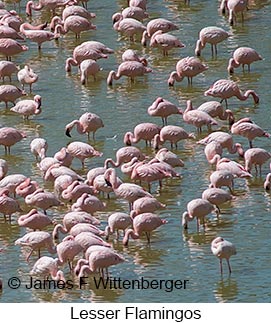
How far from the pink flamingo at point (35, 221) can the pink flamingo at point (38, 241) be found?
51 centimetres

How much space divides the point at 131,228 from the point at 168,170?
1925mm

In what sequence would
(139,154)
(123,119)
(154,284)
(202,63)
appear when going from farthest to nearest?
1. (202,63)
2. (123,119)
3. (139,154)
4. (154,284)

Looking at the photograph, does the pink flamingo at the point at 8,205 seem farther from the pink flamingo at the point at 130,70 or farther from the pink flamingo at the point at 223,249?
the pink flamingo at the point at 130,70

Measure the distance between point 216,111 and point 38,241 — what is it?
598 cm

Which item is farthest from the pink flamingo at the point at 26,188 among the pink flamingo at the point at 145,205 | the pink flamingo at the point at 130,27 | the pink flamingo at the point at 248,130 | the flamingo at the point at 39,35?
the pink flamingo at the point at 130,27

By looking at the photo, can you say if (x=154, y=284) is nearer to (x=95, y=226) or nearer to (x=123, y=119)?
(x=95, y=226)

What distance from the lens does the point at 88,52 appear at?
34.3 metres

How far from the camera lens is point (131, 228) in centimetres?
2680

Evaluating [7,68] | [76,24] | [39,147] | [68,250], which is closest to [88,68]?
[7,68]

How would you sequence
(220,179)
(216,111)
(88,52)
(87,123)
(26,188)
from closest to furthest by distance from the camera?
1. (220,179)
2. (26,188)
3. (87,123)
4. (216,111)
5. (88,52)

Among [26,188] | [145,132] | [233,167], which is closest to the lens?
[26,188]

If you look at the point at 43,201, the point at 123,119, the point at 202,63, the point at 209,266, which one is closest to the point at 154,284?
the point at 209,266

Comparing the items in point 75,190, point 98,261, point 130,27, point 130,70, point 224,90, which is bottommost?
point 98,261

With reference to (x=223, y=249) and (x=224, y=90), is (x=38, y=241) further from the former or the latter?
(x=224, y=90)
